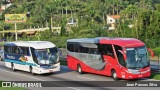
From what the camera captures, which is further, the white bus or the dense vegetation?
the dense vegetation

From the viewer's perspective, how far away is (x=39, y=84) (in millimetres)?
25016

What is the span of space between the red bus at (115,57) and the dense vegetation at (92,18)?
18241mm

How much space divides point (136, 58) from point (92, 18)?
79.0m

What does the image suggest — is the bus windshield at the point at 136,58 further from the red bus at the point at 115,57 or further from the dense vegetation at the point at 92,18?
the dense vegetation at the point at 92,18

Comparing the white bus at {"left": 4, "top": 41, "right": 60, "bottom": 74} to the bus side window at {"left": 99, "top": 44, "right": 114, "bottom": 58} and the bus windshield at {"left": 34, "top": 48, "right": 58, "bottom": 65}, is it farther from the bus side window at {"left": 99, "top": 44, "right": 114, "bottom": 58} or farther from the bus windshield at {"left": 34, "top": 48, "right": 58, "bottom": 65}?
the bus side window at {"left": 99, "top": 44, "right": 114, "bottom": 58}

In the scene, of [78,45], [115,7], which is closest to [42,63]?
[78,45]

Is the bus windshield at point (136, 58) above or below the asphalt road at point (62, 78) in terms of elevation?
above

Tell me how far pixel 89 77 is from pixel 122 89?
6.49 m

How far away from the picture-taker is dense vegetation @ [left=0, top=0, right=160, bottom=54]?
56.5 m

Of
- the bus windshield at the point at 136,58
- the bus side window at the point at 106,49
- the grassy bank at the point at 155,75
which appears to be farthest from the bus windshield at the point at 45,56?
the grassy bank at the point at 155,75

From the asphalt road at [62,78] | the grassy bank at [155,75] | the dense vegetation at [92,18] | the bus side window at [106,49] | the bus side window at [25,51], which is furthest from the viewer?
the dense vegetation at [92,18]

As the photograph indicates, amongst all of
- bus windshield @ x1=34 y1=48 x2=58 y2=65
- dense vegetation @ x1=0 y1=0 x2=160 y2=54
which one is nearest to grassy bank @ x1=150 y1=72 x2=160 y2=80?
bus windshield @ x1=34 y1=48 x2=58 y2=65

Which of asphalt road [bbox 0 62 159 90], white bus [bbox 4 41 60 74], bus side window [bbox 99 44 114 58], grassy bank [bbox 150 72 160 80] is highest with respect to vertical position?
bus side window [bbox 99 44 114 58]

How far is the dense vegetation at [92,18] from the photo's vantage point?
56.5 meters
